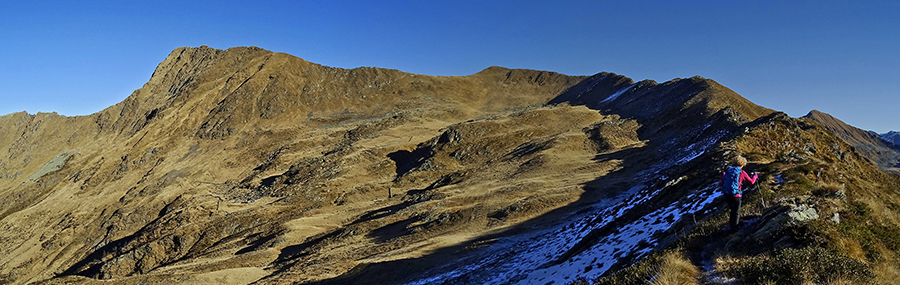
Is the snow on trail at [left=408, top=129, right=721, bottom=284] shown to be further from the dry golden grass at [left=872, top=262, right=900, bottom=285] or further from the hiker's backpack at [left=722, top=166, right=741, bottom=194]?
the dry golden grass at [left=872, top=262, right=900, bottom=285]

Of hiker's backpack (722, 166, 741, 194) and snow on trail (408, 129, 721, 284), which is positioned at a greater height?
hiker's backpack (722, 166, 741, 194)

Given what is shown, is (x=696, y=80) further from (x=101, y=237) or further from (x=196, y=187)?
(x=101, y=237)

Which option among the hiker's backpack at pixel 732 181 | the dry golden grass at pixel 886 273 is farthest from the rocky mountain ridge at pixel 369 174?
the dry golden grass at pixel 886 273

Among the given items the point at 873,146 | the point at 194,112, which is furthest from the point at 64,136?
the point at 873,146

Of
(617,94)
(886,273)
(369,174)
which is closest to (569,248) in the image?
(886,273)

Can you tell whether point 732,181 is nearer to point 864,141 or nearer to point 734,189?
point 734,189

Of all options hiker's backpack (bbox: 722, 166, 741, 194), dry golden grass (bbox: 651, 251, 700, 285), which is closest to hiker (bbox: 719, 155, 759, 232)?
hiker's backpack (bbox: 722, 166, 741, 194)
